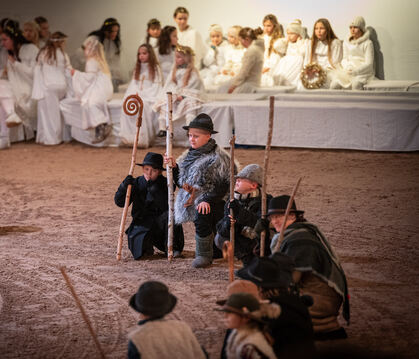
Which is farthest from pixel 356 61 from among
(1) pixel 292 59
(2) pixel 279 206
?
(2) pixel 279 206

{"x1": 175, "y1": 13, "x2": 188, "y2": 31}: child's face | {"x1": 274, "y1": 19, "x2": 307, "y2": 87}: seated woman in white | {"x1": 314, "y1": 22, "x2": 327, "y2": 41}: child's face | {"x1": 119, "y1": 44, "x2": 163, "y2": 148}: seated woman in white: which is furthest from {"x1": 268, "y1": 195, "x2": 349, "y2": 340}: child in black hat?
{"x1": 175, "y1": 13, "x2": 188, "y2": 31}: child's face

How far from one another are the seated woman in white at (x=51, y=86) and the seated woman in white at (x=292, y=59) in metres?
4.29

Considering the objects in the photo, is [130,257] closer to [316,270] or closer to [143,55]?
[316,270]

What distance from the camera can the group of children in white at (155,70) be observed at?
12.5m

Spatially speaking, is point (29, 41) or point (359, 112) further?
point (29, 41)

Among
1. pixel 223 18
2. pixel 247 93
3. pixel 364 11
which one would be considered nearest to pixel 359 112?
pixel 247 93

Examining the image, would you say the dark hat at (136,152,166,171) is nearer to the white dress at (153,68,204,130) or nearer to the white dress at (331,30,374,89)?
the white dress at (153,68,204,130)

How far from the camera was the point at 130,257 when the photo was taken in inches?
253

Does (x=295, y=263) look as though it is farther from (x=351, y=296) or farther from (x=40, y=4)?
(x=40, y=4)

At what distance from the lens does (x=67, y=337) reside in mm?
4625

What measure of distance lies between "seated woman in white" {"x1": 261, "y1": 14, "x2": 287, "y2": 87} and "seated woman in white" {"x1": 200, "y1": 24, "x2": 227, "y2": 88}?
100 cm

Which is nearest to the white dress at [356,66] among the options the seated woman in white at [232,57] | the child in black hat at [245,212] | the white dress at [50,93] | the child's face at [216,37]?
the seated woman in white at [232,57]

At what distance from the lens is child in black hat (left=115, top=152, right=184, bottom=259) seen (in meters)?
6.35

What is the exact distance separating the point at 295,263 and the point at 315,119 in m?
7.80
